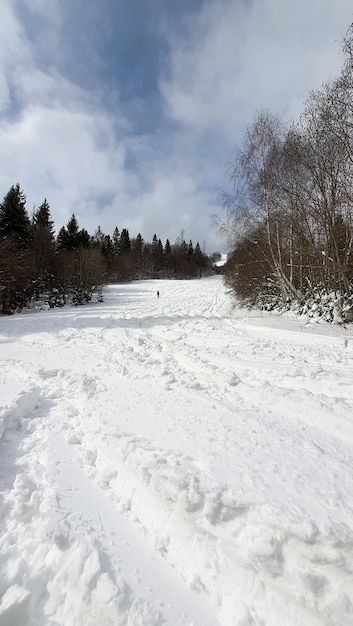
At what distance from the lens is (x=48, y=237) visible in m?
26.0

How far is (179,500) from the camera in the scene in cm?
233

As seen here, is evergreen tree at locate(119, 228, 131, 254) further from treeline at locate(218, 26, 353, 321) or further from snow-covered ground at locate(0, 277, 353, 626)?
snow-covered ground at locate(0, 277, 353, 626)

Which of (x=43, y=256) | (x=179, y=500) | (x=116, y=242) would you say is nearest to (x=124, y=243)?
(x=116, y=242)

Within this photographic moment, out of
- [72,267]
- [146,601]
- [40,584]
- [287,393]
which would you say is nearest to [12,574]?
[40,584]

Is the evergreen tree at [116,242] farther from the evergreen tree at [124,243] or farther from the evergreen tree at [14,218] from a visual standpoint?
the evergreen tree at [14,218]

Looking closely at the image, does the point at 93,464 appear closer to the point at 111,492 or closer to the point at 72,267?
the point at 111,492

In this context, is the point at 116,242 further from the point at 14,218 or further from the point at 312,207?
the point at 312,207

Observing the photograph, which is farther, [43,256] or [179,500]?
[43,256]

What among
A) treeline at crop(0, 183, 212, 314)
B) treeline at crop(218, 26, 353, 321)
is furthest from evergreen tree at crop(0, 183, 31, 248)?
treeline at crop(218, 26, 353, 321)

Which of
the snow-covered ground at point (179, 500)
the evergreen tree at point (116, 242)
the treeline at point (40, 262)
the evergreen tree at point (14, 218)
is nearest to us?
the snow-covered ground at point (179, 500)

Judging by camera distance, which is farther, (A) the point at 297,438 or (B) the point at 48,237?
(B) the point at 48,237

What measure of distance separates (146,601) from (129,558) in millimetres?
296

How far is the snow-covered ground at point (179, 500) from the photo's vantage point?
1.71 metres

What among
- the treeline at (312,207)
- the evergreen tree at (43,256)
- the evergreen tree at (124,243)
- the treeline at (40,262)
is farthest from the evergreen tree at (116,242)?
the treeline at (312,207)
